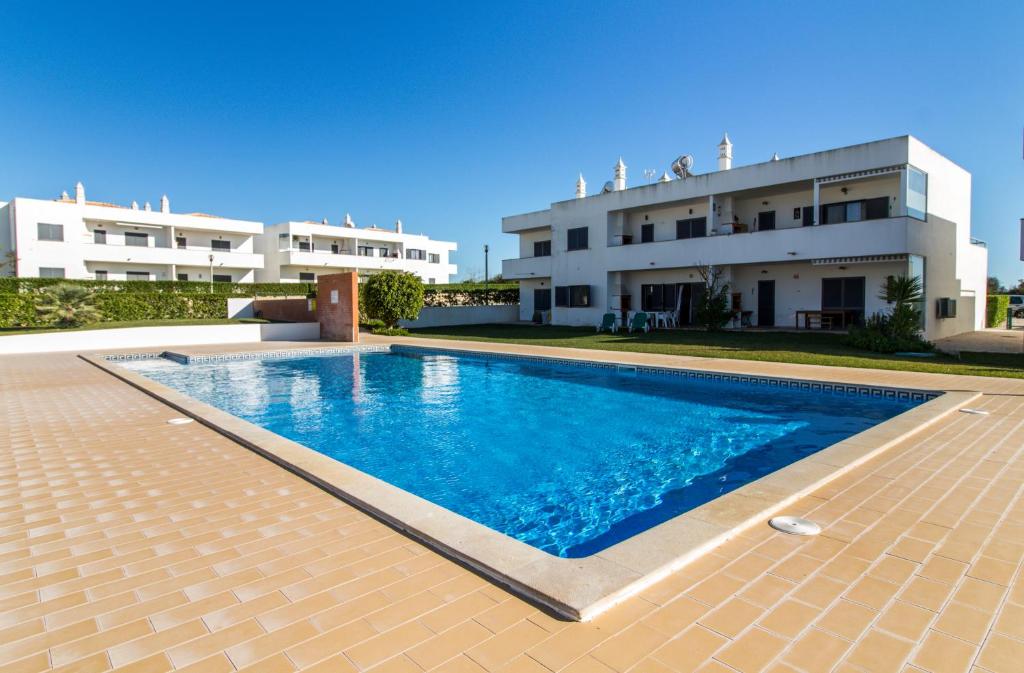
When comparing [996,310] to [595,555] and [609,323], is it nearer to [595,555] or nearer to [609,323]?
[609,323]

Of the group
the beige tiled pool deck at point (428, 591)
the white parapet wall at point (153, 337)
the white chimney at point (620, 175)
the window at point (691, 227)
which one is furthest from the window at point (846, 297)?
the white parapet wall at point (153, 337)

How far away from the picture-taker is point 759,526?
Result: 342 centimetres

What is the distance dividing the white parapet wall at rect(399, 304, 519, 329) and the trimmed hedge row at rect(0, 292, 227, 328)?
1020 centimetres

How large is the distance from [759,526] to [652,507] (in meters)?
1.93

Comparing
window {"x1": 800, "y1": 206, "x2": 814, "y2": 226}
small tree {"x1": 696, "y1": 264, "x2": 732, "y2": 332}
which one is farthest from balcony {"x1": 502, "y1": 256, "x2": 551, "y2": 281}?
window {"x1": 800, "y1": 206, "x2": 814, "y2": 226}

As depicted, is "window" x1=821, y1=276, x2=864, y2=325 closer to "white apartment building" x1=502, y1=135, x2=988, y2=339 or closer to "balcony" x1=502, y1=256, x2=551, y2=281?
"white apartment building" x1=502, y1=135, x2=988, y2=339

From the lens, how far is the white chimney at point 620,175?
2433 cm

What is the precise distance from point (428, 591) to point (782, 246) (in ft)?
61.8

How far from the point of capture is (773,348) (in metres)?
14.3

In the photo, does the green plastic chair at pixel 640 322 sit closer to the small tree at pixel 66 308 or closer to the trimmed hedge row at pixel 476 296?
the trimmed hedge row at pixel 476 296

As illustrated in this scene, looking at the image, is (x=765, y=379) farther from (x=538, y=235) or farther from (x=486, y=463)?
(x=538, y=235)

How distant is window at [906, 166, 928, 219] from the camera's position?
1584 centimetres

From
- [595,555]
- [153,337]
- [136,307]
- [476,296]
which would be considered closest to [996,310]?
[476,296]

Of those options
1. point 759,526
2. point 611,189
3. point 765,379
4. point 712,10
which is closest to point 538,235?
point 611,189
